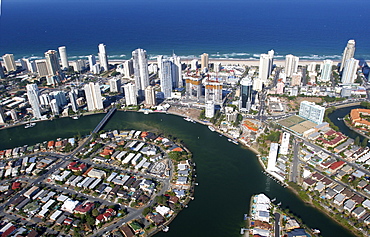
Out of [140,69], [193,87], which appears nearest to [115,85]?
[140,69]

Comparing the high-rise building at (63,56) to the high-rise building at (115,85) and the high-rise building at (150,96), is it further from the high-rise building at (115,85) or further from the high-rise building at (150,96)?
the high-rise building at (150,96)

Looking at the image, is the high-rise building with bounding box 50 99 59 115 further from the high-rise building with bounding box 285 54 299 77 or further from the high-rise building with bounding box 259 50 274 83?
the high-rise building with bounding box 285 54 299 77

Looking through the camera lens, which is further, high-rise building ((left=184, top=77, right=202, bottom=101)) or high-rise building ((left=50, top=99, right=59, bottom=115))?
high-rise building ((left=184, top=77, right=202, bottom=101))

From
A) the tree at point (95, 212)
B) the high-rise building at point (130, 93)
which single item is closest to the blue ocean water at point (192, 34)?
the high-rise building at point (130, 93)

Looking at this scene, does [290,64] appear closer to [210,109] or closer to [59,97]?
[210,109]

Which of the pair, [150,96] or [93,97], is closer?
[93,97]

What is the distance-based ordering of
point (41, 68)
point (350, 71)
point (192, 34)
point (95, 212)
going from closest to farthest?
point (95, 212)
point (350, 71)
point (41, 68)
point (192, 34)

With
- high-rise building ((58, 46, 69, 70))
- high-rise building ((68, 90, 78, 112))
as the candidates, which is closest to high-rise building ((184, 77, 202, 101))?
high-rise building ((68, 90, 78, 112))
